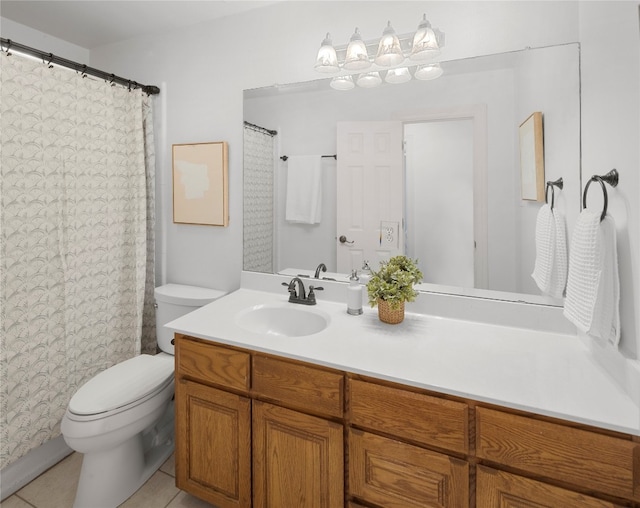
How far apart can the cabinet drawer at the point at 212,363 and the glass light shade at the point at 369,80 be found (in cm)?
135

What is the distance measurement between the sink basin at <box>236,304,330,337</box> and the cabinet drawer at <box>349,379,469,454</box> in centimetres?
52

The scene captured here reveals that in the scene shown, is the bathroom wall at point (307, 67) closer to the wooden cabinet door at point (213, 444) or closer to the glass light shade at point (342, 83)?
the glass light shade at point (342, 83)

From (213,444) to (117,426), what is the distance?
1.48 ft

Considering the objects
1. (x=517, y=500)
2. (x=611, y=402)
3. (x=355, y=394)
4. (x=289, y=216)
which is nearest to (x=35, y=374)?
(x=289, y=216)

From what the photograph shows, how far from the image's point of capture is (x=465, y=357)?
1.19m

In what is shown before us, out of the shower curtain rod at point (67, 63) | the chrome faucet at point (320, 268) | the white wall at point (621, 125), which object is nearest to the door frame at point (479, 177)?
the white wall at point (621, 125)

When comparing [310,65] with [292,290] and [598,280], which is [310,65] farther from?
[598,280]

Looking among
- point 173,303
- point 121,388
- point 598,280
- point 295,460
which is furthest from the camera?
point 173,303

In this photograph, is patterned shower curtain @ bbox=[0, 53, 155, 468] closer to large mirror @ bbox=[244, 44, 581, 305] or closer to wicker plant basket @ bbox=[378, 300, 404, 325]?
large mirror @ bbox=[244, 44, 581, 305]

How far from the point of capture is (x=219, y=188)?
2.10 meters

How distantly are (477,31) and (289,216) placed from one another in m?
1.22

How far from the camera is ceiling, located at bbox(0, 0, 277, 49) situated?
6.40 feet

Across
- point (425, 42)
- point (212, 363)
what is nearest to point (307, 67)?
point (425, 42)

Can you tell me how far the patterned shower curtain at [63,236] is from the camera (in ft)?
5.25
